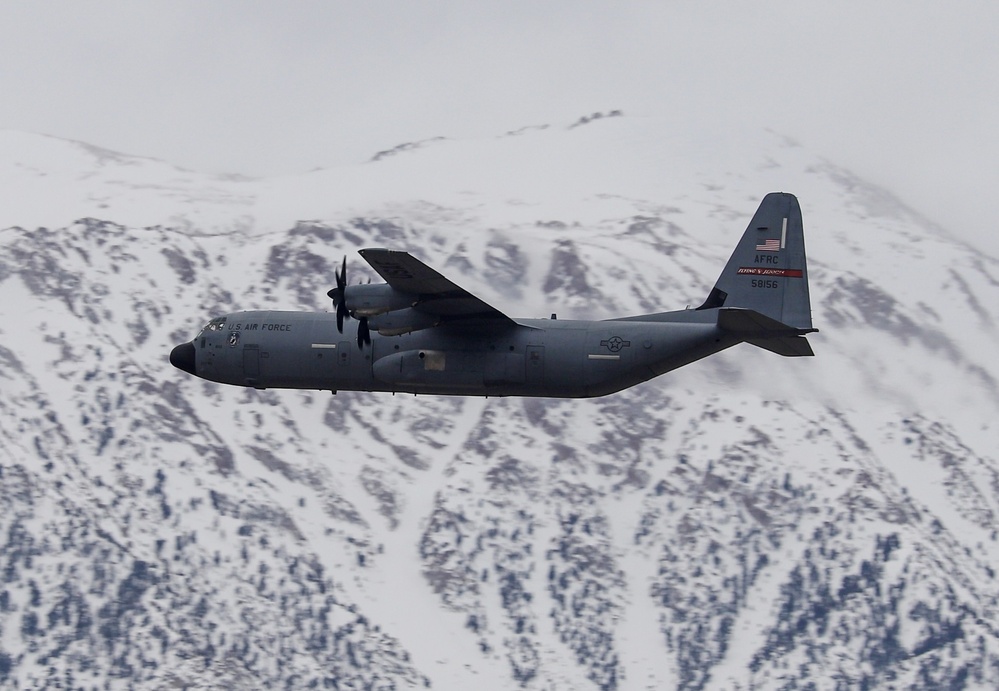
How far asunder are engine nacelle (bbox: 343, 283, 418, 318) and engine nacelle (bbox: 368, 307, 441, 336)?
119 centimetres

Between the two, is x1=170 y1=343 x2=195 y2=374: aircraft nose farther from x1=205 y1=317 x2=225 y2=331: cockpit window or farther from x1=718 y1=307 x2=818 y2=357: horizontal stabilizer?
x1=718 y1=307 x2=818 y2=357: horizontal stabilizer

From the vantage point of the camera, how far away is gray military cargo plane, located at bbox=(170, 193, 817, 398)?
2245 inches

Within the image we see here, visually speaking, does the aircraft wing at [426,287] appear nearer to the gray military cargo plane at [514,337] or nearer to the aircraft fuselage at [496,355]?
the gray military cargo plane at [514,337]

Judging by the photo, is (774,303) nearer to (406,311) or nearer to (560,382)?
(560,382)

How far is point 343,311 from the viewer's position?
58.1 meters

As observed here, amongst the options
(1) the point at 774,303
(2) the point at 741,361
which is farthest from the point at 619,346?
(2) the point at 741,361

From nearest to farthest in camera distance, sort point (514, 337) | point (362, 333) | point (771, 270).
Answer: point (514, 337) < point (362, 333) < point (771, 270)

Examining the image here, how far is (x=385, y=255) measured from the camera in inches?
2110

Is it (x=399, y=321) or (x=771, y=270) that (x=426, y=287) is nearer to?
(x=399, y=321)

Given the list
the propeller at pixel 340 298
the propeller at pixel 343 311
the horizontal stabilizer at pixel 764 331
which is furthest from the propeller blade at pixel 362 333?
the horizontal stabilizer at pixel 764 331

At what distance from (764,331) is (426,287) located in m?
11.4

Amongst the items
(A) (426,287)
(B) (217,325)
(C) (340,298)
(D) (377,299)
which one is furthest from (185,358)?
(A) (426,287)

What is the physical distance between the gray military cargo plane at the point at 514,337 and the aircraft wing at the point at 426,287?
0.22 ft

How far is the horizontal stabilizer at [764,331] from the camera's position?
55156 mm
